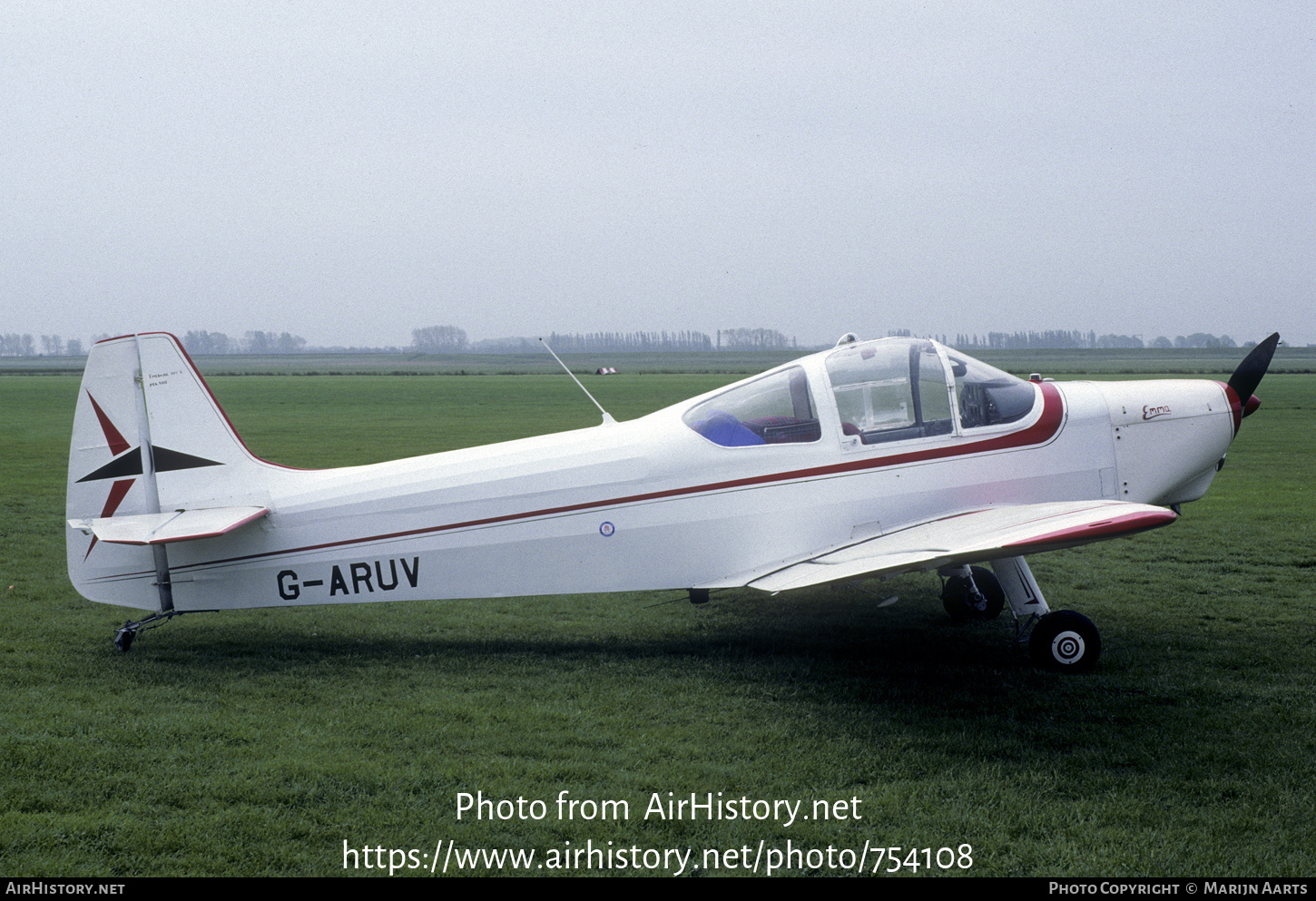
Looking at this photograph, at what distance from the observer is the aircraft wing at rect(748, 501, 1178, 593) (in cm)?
506

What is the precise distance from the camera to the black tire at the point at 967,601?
7.48 m

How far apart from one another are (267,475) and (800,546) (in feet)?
12.6

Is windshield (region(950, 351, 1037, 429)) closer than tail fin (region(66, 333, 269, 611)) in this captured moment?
Yes

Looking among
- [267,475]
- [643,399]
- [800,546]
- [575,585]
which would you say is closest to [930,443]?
[800,546]

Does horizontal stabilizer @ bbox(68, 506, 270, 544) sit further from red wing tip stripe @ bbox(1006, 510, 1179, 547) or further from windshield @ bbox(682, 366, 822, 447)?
red wing tip stripe @ bbox(1006, 510, 1179, 547)

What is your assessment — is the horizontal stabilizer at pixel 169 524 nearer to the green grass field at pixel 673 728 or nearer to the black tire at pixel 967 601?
the green grass field at pixel 673 728

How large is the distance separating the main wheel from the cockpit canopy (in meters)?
1.41

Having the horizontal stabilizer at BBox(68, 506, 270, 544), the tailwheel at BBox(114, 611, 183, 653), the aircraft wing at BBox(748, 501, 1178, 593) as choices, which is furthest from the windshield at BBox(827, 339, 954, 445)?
the tailwheel at BBox(114, 611, 183, 653)

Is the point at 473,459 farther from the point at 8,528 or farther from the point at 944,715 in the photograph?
the point at 8,528

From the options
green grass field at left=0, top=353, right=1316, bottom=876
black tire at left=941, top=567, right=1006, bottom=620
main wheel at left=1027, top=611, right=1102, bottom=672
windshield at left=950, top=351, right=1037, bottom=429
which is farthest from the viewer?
black tire at left=941, top=567, right=1006, bottom=620

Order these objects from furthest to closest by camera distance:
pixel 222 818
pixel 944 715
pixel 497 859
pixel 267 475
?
pixel 267 475
pixel 944 715
pixel 222 818
pixel 497 859

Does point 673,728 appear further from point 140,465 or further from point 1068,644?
point 140,465

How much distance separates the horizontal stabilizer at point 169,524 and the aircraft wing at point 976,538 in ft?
11.6

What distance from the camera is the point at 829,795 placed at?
14.4 ft
